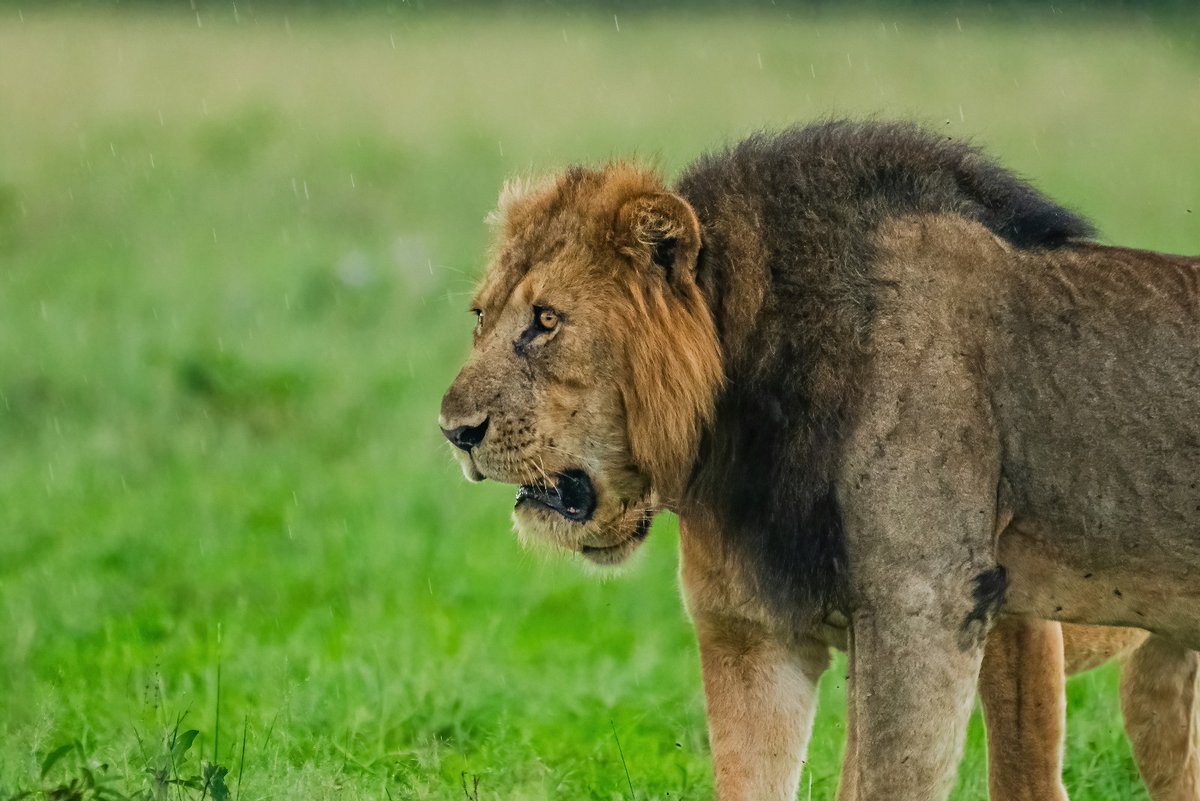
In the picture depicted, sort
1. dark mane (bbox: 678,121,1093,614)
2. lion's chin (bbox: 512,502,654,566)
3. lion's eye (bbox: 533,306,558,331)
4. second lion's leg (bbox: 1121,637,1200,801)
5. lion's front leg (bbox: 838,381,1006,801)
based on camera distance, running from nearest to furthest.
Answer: lion's front leg (bbox: 838,381,1006,801)
dark mane (bbox: 678,121,1093,614)
lion's eye (bbox: 533,306,558,331)
lion's chin (bbox: 512,502,654,566)
second lion's leg (bbox: 1121,637,1200,801)

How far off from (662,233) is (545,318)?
1.03 feet

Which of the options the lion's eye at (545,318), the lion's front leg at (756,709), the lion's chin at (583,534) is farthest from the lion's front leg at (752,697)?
the lion's eye at (545,318)

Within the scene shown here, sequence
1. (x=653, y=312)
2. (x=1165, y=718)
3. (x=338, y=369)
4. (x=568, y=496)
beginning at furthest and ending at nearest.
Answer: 1. (x=338, y=369)
2. (x=1165, y=718)
3. (x=568, y=496)
4. (x=653, y=312)

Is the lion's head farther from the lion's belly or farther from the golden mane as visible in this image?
the lion's belly

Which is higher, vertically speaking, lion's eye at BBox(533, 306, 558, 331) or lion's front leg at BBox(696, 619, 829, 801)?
lion's eye at BBox(533, 306, 558, 331)

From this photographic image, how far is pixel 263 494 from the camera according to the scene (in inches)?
367

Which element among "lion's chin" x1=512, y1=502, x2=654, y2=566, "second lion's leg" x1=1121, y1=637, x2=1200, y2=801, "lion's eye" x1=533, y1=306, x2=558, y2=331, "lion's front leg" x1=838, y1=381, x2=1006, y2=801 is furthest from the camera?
"second lion's leg" x1=1121, y1=637, x2=1200, y2=801

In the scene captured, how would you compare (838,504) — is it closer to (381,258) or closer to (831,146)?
(831,146)

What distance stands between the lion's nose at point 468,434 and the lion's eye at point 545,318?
0.79 ft

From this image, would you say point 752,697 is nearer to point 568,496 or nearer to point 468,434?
point 568,496

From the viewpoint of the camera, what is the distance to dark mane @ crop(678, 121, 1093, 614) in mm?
4023

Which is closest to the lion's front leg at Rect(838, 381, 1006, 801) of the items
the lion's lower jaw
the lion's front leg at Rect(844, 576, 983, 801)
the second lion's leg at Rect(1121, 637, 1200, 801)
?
the lion's front leg at Rect(844, 576, 983, 801)

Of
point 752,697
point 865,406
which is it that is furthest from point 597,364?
point 752,697

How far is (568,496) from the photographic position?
4.24 m
